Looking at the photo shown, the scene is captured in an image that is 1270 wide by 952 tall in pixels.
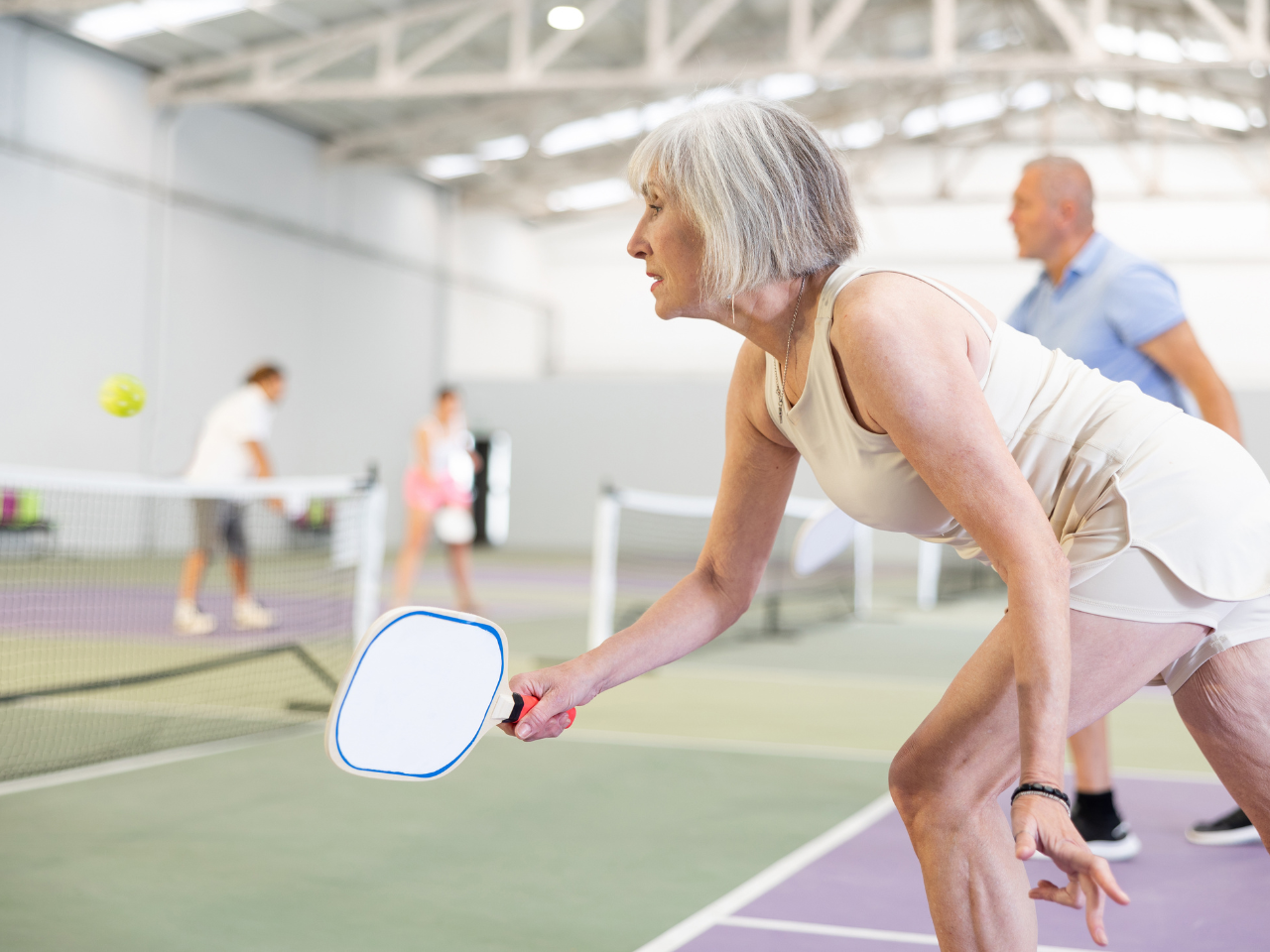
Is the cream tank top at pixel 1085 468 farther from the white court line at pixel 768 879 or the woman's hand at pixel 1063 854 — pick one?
the white court line at pixel 768 879

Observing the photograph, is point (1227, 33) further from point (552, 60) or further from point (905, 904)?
point (905, 904)

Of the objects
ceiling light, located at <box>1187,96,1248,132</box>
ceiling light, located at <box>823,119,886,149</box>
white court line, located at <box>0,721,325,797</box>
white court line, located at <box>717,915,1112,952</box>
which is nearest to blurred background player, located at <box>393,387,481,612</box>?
white court line, located at <box>0,721,325,797</box>

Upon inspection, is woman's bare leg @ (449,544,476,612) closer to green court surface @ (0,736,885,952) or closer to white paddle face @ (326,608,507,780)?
green court surface @ (0,736,885,952)

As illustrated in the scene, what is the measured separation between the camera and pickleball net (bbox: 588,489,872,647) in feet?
26.2

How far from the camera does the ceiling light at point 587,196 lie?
23062 mm

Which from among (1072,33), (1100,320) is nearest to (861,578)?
(1072,33)

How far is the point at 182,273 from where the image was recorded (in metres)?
15.9

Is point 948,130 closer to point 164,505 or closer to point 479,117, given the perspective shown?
point 479,117

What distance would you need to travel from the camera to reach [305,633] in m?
8.28

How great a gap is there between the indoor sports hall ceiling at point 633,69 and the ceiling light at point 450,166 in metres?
0.06

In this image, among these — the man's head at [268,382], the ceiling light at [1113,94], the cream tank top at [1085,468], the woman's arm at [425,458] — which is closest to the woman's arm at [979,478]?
the cream tank top at [1085,468]

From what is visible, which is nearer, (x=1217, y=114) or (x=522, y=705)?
(x=522, y=705)

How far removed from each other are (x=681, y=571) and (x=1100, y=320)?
11.9m

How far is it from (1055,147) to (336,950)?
2161 cm
